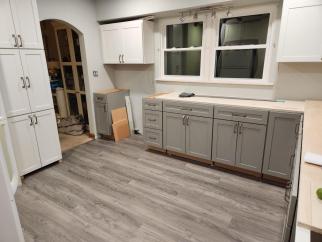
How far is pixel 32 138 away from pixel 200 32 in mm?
2940

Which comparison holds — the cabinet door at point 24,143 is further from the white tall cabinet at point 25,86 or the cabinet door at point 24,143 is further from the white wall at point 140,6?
the white wall at point 140,6

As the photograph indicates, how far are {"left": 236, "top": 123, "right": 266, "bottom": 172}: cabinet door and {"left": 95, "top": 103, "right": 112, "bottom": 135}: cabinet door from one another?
240cm

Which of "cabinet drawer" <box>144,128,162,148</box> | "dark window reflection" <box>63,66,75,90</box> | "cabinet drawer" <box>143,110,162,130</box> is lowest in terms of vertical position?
"cabinet drawer" <box>144,128,162,148</box>

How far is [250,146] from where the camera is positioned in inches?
104

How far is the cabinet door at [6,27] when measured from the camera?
2.37 meters

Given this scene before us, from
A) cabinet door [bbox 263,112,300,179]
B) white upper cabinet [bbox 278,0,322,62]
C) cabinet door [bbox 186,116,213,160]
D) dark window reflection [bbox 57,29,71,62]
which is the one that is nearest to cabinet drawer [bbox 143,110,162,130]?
cabinet door [bbox 186,116,213,160]

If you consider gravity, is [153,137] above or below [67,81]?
below

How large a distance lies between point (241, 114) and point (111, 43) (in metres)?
2.67

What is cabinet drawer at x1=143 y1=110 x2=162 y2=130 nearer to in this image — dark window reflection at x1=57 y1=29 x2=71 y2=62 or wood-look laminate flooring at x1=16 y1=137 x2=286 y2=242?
wood-look laminate flooring at x1=16 y1=137 x2=286 y2=242

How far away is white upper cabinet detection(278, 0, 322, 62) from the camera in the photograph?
7.23 ft

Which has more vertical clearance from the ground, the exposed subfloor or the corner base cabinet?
the corner base cabinet

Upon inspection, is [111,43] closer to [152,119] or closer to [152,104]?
[152,104]

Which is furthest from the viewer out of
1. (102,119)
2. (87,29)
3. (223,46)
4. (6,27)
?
(102,119)

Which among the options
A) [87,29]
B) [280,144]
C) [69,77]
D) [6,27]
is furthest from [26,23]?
[280,144]
